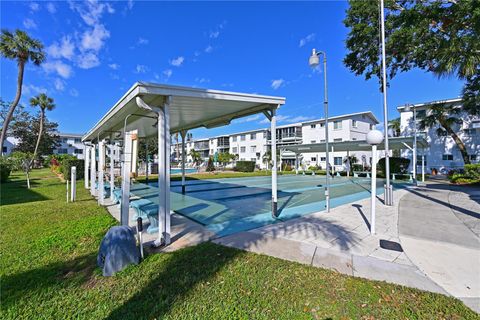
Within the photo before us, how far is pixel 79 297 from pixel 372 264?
3.99 meters

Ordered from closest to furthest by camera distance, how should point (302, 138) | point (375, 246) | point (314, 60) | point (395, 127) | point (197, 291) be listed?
point (197, 291), point (375, 246), point (314, 60), point (395, 127), point (302, 138)

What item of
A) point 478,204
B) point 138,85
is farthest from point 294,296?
point 478,204

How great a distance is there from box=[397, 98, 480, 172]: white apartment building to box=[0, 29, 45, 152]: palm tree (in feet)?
105

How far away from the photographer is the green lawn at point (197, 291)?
224cm

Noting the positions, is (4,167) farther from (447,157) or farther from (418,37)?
(447,157)

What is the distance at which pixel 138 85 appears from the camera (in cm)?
358

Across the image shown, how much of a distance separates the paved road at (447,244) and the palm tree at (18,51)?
21632 mm

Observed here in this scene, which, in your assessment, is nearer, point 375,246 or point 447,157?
point 375,246

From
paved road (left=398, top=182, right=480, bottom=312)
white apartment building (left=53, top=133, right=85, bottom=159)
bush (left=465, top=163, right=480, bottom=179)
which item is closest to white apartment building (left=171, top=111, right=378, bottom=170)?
bush (left=465, top=163, right=480, bottom=179)

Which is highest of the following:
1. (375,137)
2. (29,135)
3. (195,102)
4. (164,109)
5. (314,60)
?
(29,135)

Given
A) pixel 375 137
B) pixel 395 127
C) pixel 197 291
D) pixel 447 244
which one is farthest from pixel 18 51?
pixel 395 127

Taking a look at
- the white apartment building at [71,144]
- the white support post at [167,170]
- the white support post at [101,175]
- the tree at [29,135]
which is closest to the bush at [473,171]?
the white support post at [167,170]

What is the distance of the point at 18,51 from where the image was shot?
14648 mm

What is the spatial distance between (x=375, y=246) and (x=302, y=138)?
31.4 meters
